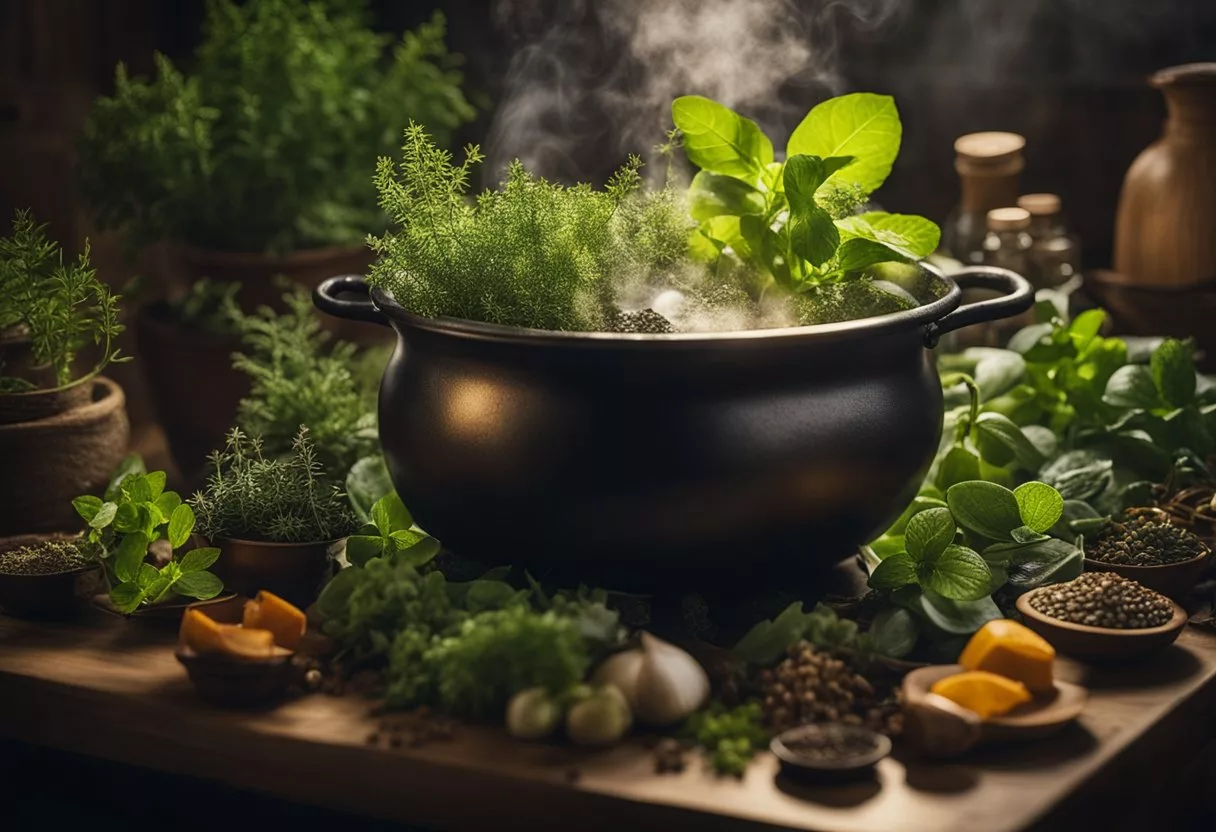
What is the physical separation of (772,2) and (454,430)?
42.2 inches

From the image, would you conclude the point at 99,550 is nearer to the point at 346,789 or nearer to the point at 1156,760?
the point at 346,789

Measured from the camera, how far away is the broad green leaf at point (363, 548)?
1367mm

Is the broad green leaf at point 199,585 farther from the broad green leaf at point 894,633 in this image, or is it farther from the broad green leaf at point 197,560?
the broad green leaf at point 894,633

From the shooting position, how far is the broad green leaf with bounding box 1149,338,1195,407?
158cm

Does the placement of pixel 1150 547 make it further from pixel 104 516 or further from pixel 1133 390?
pixel 104 516

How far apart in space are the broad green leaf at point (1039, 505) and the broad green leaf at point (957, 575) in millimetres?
96

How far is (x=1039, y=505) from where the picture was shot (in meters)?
1.36

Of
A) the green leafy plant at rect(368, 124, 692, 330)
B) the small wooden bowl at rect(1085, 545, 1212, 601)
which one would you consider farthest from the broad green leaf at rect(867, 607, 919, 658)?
the green leafy plant at rect(368, 124, 692, 330)

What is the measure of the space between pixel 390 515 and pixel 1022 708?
1.99 feet

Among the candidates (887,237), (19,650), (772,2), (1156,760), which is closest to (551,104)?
(772,2)

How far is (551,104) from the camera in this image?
2.53 meters

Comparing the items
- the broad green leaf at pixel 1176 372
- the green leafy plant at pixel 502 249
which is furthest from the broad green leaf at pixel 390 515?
the broad green leaf at pixel 1176 372

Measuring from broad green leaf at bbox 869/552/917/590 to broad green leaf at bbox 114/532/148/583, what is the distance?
64cm

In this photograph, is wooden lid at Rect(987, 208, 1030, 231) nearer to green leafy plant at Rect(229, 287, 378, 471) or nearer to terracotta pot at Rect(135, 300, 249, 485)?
green leafy plant at Rect(229, 287, 378, 471)
